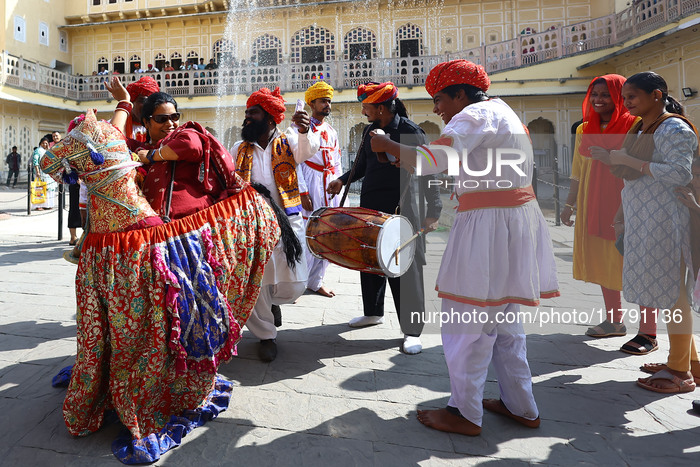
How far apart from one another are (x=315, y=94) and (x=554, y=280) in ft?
9.18

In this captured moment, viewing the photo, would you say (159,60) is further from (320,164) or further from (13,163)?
(320,164)

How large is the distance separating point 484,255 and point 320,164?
9.24 feet

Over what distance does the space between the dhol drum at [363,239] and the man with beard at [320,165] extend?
1498 mm

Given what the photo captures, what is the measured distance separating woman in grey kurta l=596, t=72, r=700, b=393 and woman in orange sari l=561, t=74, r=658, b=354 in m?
0.43

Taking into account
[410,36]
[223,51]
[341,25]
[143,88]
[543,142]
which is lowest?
[143,88]

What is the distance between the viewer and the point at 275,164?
10.2 ft

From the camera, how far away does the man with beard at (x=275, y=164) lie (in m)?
2.96

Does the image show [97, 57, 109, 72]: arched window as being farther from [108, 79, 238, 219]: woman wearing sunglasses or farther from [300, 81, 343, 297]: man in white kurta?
[108, 79, 238, 219]: woman wearing sunglasses

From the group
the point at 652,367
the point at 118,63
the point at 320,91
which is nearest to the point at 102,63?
the point at 118,63

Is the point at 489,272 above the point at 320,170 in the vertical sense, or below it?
below

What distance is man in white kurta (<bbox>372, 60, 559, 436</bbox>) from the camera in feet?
6.54

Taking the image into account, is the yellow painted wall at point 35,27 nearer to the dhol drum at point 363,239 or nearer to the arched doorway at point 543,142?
the arched doorway at point 543,142

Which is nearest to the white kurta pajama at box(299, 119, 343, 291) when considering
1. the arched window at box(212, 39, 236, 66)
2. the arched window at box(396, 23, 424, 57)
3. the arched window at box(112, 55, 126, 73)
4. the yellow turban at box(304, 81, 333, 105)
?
the yellow turban at box(304, 81, 333, 105)

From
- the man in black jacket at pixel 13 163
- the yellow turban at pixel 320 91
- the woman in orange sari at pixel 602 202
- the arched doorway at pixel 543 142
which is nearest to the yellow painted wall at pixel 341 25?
the arched doorway at pixel 543 142
